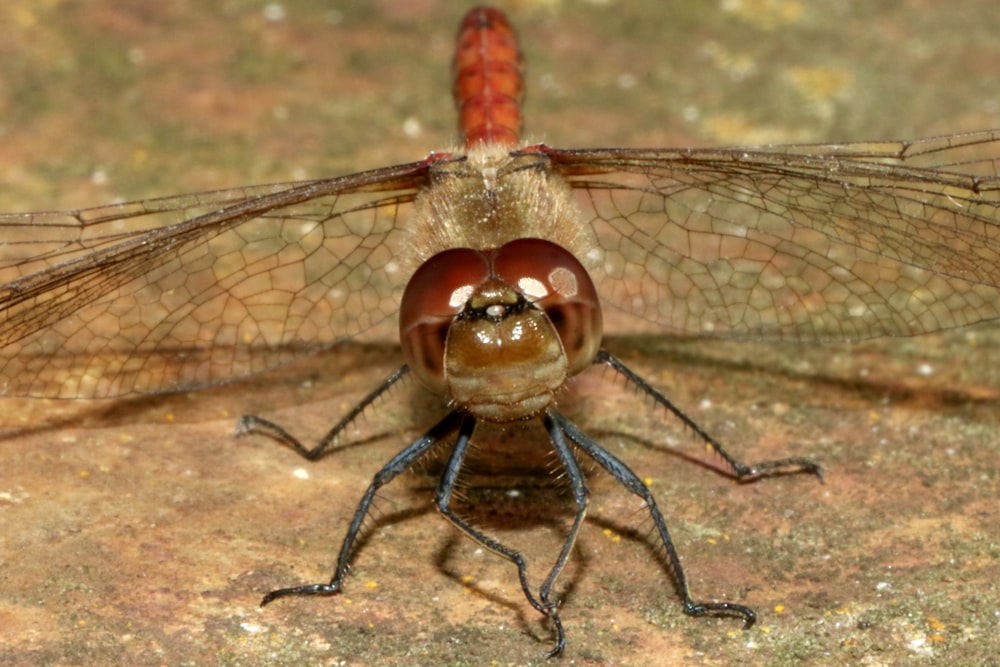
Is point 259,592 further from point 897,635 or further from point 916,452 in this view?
point 916,452

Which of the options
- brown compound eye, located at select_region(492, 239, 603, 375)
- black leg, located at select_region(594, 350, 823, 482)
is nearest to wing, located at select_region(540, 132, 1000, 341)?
black leg, located at select_region(594, 350, 823, 482)

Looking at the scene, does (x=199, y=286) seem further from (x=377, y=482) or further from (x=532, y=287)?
(x=532, y=287)

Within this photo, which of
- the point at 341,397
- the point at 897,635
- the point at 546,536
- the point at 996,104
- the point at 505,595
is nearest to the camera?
the point at 897,635

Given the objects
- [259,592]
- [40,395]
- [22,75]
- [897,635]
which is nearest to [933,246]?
[897,635]

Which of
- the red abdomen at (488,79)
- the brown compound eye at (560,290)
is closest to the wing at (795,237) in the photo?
the red abdomen at (488,79)

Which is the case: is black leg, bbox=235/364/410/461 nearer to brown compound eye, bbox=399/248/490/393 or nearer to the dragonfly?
the dragonfly
